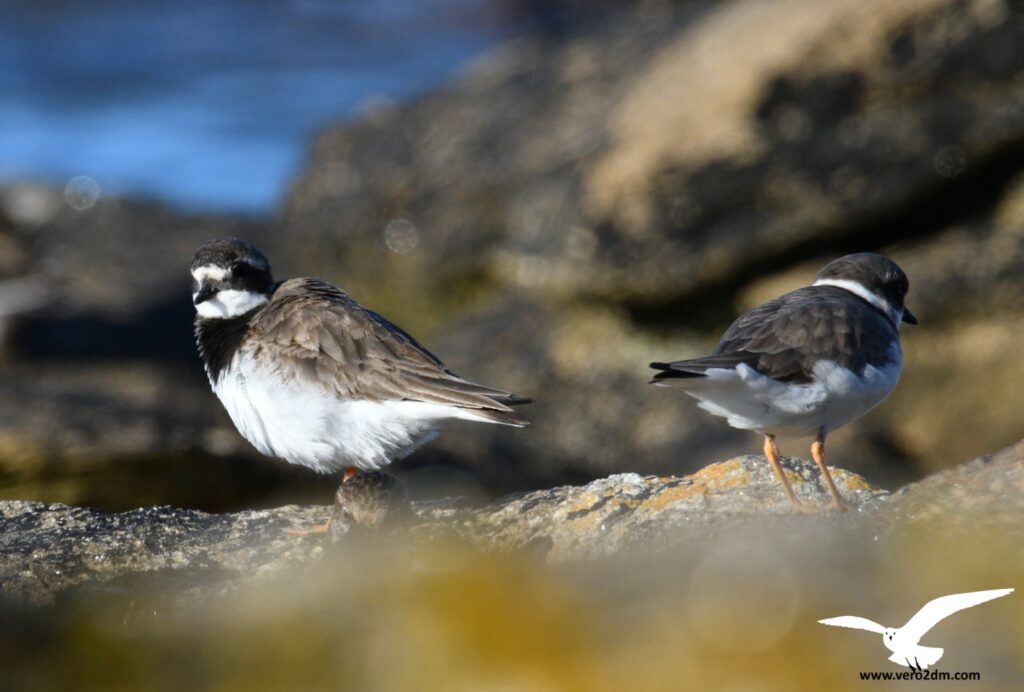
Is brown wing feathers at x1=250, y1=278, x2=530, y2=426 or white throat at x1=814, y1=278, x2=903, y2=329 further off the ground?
white throat at x1=814, y1=278, x2=903, y2=329

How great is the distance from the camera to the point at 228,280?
685 centimetres

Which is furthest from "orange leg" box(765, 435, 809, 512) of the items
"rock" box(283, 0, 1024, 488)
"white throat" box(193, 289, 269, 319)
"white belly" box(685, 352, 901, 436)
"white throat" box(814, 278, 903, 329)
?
"rock" box(283, 0, 1024, 488)

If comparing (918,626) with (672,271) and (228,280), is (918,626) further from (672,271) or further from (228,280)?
(672,271)

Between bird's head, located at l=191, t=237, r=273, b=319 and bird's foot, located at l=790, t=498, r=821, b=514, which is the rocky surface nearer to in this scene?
bird's foot, located at l=790, t=498, r=821, b=514

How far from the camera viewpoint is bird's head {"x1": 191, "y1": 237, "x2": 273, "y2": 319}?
6855 millimetres

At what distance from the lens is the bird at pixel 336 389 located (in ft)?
19.0

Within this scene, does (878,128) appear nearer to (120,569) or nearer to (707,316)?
(707,316)

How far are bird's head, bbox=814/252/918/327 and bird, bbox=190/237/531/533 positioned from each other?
1.87 meters

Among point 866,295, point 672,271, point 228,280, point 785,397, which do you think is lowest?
point 785,397

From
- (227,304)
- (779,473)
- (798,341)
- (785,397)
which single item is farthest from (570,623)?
(227,304)

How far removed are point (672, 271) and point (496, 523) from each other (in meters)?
5.94

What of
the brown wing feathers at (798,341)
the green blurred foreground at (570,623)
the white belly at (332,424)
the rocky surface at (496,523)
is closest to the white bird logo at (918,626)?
the green blurred foreground at (570,623)

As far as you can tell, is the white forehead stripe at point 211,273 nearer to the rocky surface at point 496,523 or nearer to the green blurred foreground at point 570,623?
the rocky surface at point 496,523

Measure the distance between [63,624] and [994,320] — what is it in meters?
8.04
